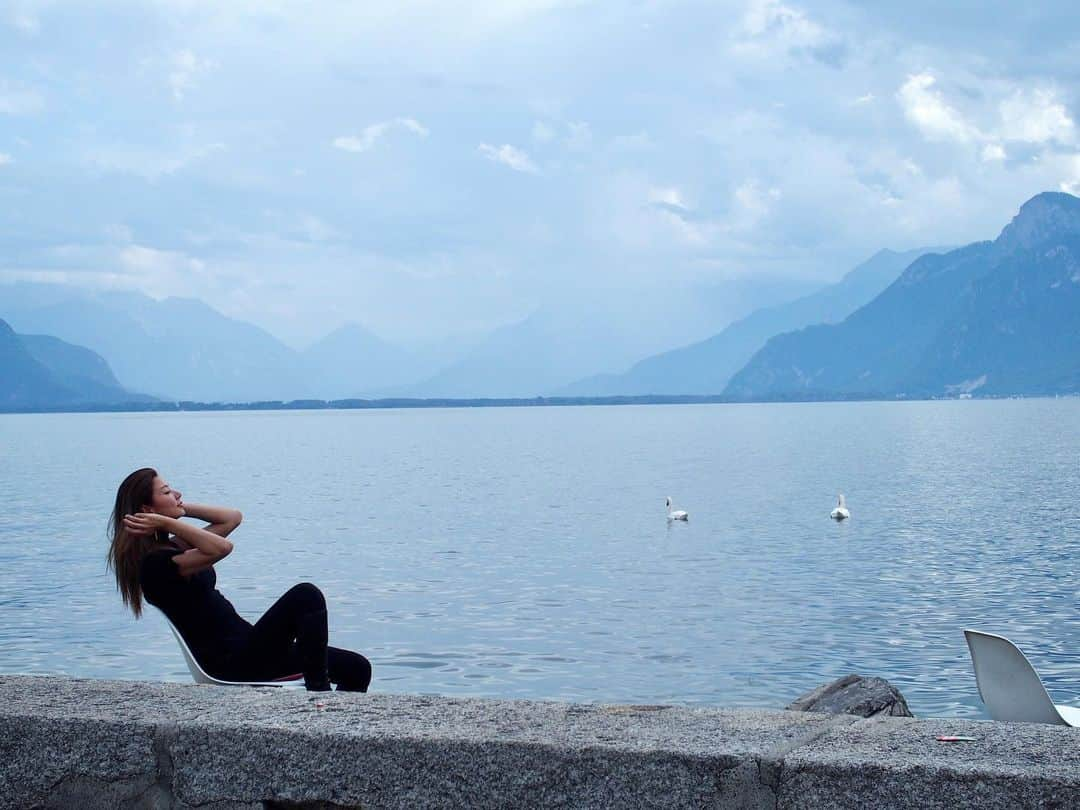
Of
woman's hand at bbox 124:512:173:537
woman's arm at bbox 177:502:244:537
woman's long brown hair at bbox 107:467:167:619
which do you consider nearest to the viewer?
woman's hand at bbox 124:512:173:537

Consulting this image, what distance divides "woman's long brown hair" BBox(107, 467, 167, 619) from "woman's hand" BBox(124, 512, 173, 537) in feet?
0.35

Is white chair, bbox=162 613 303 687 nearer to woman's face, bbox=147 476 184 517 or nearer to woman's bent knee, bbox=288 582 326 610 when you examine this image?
woman's bent knee, bbox=288 582 326 610

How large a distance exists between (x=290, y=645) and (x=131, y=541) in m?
0.99

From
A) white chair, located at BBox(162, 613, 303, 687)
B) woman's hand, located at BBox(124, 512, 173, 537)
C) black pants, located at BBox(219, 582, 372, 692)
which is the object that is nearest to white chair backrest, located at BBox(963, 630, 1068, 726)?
black pants, located at BBox(219, 582, 372, 692)

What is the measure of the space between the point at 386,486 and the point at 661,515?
18320mm

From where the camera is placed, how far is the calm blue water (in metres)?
16.9

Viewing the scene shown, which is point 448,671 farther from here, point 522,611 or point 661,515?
point 661,515

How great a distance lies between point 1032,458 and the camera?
69.4 m

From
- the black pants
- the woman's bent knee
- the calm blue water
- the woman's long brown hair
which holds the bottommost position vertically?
the calm blue water

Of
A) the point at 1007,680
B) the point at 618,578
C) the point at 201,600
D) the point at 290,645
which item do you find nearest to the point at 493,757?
the point at 290,645

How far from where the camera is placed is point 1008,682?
5.82 meters

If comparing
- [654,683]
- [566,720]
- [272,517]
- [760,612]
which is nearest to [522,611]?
[760,612]

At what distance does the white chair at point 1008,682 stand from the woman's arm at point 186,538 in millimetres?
3622

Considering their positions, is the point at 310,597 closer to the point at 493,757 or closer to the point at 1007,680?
the point at 493,757
